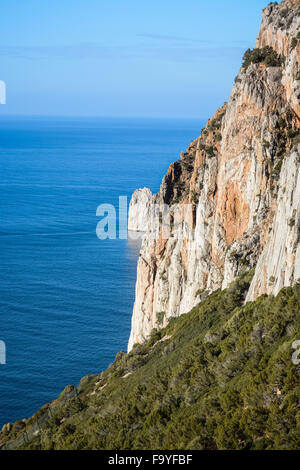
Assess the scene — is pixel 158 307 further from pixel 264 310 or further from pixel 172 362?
pixel 264 310

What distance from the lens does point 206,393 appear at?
92.2ft

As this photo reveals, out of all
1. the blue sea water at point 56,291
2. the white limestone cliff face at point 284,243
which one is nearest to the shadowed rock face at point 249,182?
the white limestone cliff face at point 284,243

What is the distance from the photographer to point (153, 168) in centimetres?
18700

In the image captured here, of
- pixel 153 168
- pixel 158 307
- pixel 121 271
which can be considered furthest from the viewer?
pixel 153 168

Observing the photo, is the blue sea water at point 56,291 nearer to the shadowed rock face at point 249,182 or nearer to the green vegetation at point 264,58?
the shadowed rock face at point 249,182

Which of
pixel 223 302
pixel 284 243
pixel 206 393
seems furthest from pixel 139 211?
pixel 206 393

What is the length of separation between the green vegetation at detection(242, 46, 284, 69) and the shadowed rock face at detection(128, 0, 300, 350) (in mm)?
234

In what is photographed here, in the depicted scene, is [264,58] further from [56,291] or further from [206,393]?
[56,291]

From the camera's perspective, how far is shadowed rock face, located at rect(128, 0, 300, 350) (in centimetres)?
3419

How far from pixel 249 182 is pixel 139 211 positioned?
81.8 m

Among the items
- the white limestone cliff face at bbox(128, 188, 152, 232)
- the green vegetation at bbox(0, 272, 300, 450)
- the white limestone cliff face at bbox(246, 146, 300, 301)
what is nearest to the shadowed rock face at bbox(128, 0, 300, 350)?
the white limestone cliff face at bbox(246, 146, 300, 301)

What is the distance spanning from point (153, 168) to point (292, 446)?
168m

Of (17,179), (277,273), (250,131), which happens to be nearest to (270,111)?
(250,131)

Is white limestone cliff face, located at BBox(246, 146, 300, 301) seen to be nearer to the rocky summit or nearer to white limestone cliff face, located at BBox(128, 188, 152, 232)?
the rocky summit
